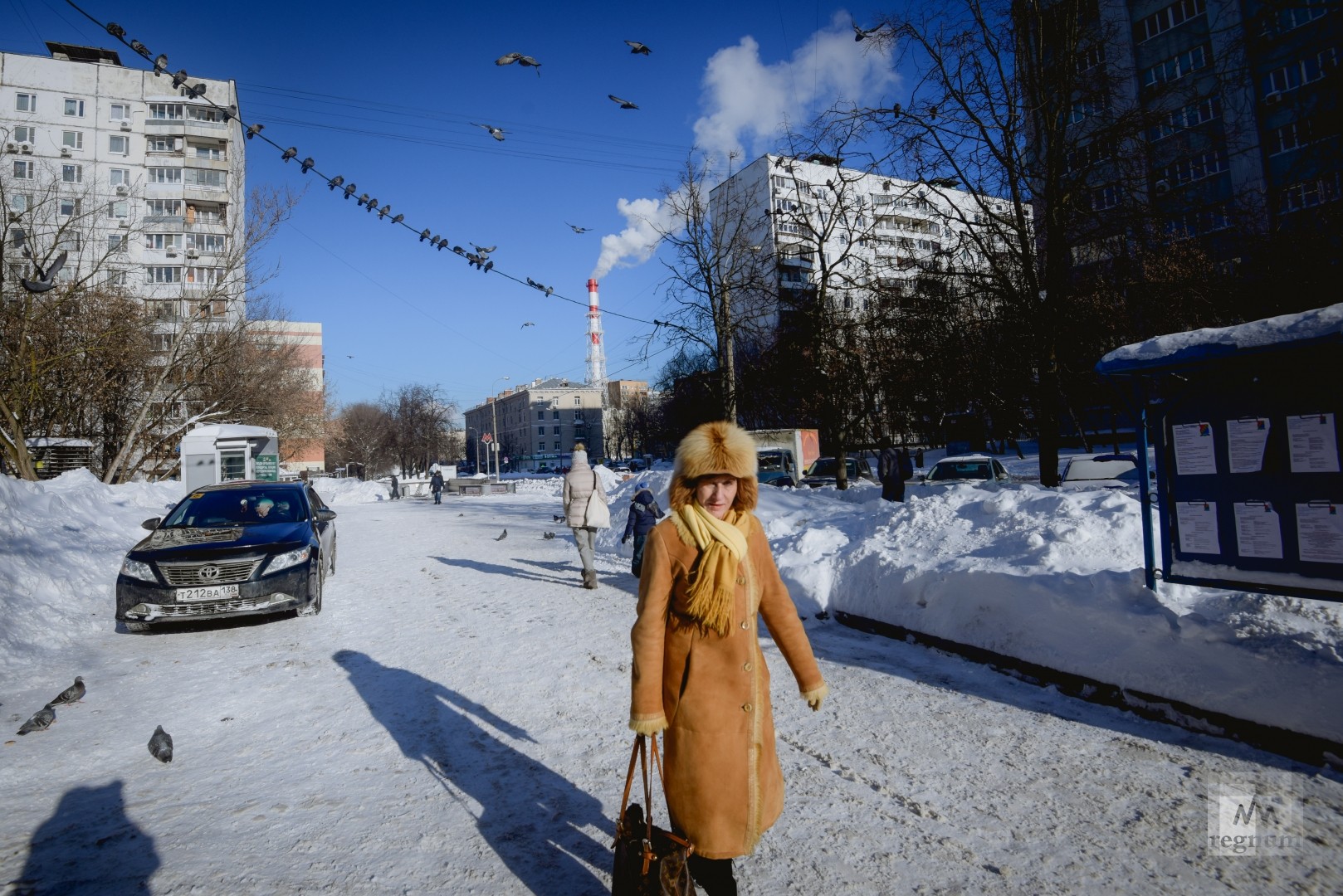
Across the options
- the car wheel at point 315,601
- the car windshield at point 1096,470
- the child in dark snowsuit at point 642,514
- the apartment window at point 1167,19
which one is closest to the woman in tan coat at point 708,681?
the car wheel at point 315,601

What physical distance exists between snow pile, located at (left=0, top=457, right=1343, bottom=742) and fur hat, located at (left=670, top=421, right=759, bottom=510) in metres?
1.69

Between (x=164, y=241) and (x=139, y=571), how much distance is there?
185 ft

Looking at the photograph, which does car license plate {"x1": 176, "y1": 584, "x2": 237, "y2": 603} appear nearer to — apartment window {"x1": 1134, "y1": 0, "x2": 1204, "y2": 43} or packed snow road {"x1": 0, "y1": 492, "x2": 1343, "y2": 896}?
packed snow road {"x1": 0, "y1": 492, "x2": 1343, "y2": 896}

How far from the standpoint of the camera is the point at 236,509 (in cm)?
831

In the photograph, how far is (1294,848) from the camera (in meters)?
2.79

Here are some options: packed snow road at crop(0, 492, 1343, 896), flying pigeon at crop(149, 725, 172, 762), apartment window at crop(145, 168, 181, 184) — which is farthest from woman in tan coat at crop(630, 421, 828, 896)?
apartment window at crop(145, 168, 181, 184)

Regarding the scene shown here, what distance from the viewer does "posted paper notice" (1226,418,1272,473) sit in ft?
14.4

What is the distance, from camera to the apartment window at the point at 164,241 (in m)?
49.4

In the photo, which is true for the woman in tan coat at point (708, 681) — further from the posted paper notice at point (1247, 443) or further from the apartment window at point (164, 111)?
the apartment window at point (164, 111)

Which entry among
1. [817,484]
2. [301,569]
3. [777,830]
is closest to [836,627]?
[777,830]

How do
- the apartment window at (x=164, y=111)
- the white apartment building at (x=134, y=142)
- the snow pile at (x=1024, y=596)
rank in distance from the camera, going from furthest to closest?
the apartment window at (x=164, y=111), the white apartment building at (x=134, y=142), the snow pile at (x=1024, y=596)

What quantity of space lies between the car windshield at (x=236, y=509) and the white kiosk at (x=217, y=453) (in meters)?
11.6

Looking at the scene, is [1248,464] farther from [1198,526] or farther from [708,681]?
[708,681]

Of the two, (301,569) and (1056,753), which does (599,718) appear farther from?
(301,569)
